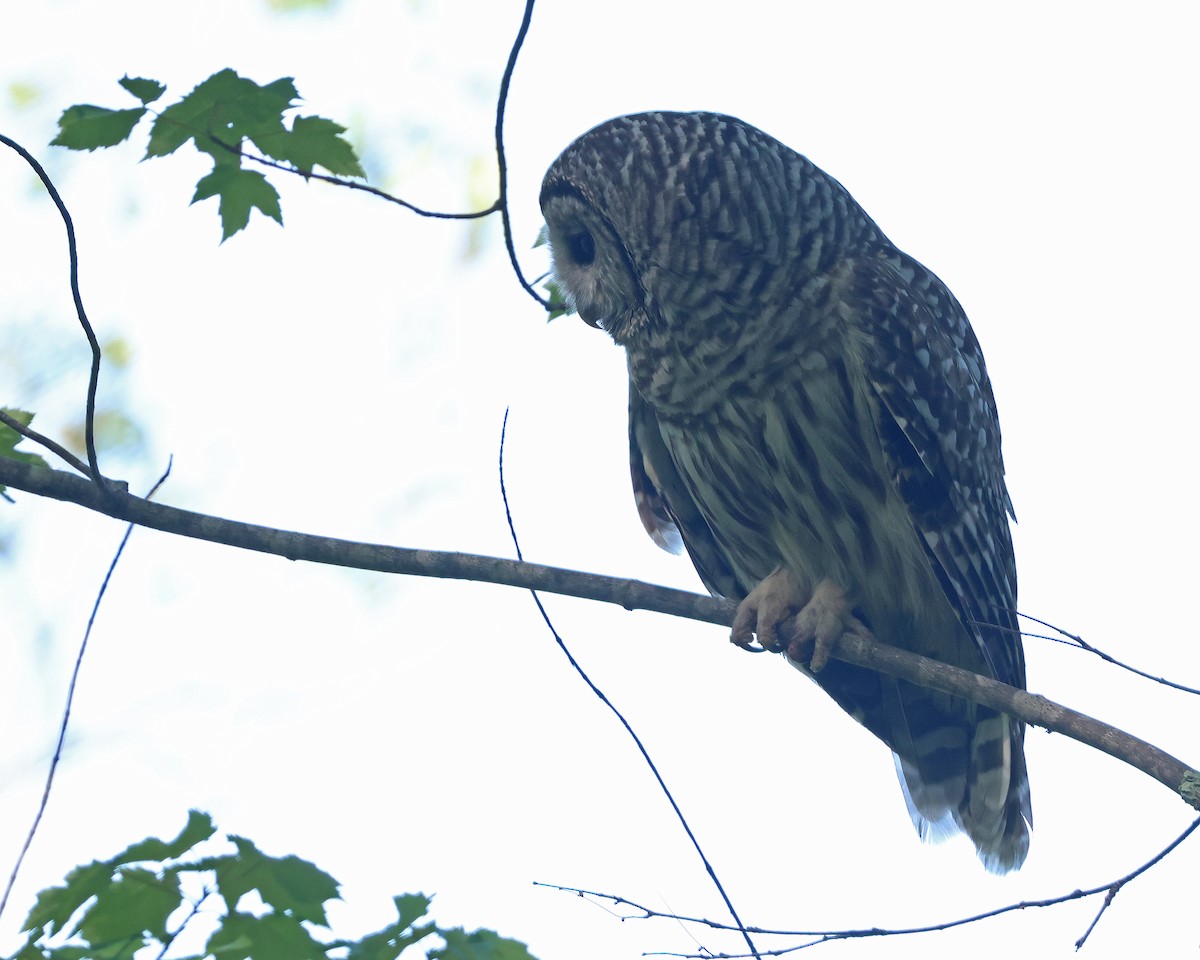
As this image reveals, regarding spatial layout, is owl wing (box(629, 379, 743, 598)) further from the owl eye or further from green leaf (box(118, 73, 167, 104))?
green leaf (box(118, 73, 167, 104))

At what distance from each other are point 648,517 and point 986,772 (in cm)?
152

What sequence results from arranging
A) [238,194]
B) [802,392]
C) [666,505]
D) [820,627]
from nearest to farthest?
[238,194] → [802,392] → [820,627] → [666,505]

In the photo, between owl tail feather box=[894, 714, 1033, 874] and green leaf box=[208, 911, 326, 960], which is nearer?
green leaf box=[208, 911, 326, 960]

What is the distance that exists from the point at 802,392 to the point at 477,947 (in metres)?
1.88

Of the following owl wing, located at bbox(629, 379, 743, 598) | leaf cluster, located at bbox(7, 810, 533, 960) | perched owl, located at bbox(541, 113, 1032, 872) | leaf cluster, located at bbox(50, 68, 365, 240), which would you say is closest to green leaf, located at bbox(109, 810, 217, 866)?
leaf cluster, located at bbox(7, 810, 533, 960)

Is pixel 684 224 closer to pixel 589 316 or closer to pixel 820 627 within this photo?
pixel 589 316

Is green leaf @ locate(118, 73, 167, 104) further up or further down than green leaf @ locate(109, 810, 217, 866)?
further up

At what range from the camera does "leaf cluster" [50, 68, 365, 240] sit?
132 inches

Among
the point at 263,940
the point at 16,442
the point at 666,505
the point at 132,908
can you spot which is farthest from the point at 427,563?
the point at 666,505

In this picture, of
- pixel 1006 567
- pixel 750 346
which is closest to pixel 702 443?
pixel 750 346

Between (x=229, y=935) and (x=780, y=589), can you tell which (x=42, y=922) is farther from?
(x=780, y=589)

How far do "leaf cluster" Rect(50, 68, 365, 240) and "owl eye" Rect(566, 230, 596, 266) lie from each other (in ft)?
3.92

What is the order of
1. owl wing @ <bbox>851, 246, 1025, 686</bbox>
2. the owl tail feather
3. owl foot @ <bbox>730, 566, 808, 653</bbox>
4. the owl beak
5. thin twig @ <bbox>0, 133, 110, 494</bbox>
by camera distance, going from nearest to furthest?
thin twig @ <bbox>0, 133, 110, 494</bbox>
owl wing @ <bbox>851, 246, 1025, 686</bbox>
owl foot @ <bbox>730, 566, 808, 653</bbox>
the owl beak
the owl tail feather

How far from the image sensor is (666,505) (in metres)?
4.86
